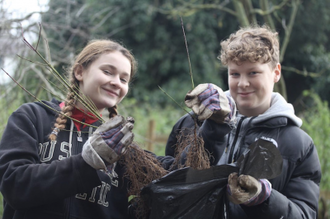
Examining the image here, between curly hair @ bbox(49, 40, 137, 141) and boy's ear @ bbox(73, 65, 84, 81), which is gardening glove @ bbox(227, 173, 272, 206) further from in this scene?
boy's ear @ bbox(73, 65, 84, 81)

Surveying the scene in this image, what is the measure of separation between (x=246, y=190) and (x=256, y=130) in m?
0.46

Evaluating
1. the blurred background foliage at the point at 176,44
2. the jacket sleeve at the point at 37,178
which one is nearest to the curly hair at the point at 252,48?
the jacket sleeve at the point at 37,178

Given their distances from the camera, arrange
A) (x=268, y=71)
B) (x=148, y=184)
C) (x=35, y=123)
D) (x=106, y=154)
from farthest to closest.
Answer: (x=268, y=71), (x=35, y=123), (x=148, y=184), (x=106, y=154)

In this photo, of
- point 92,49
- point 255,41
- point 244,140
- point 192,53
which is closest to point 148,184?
point 244,140

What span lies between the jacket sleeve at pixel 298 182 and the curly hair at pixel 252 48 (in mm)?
418

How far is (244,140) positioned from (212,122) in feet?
0.79

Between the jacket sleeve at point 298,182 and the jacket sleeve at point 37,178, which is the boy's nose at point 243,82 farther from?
the jacket sleeve at point 37,178

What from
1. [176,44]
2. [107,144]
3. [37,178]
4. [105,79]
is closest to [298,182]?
[107,144]

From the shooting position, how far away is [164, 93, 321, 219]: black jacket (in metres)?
1.56

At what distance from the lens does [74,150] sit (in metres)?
1.81

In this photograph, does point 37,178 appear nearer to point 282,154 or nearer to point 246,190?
point 246,190

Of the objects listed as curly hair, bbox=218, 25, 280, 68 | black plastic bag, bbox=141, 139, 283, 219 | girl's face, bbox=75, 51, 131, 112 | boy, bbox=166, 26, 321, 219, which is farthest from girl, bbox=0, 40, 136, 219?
curly hair, bbox=218, 25, 280, 68

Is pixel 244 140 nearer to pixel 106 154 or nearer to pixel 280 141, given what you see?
pixel 280 141

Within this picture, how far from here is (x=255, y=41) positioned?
188 cm
